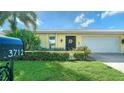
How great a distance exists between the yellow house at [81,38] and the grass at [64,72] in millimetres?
371

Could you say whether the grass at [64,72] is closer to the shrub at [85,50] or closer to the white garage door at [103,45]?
the shrub at [85,50]

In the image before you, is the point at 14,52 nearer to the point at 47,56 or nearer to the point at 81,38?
the point at 47,56

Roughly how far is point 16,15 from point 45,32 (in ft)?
2.23

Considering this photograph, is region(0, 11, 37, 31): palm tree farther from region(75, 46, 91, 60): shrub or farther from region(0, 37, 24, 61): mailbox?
region(0, 37, 24, 61): mailbox

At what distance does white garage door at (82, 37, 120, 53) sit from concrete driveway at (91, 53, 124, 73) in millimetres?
93

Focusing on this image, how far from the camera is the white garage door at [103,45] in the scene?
6.29 meters

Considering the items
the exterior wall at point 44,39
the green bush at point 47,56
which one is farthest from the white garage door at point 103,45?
the exterior wall at point 44,39

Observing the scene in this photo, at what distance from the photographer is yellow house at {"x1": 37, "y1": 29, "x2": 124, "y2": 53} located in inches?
245

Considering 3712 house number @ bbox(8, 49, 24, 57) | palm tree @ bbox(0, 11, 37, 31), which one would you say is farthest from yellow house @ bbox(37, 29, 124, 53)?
3712 house number @ bbox(8, 49, 24, 57)

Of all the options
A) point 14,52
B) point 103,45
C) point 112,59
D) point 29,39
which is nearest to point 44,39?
point 29,39
